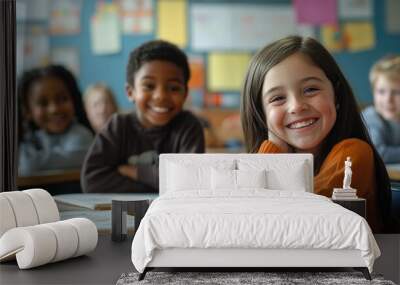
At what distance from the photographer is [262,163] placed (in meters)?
6.18

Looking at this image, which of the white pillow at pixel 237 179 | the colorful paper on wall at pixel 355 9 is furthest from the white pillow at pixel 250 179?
the colorful paper on wall at pixel 355 9

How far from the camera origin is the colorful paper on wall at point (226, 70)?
22.0 feet

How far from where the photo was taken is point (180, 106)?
6719mm

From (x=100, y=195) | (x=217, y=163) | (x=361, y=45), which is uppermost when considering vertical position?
(x=361, y=45)

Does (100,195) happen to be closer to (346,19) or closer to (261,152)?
(261,152)

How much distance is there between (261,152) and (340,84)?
1.00 metres

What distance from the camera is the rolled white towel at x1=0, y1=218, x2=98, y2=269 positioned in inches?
188

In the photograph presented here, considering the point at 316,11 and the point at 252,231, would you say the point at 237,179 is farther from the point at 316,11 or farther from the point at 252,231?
the point at 316,11

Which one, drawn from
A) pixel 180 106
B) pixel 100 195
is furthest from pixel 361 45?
pixel 100 195

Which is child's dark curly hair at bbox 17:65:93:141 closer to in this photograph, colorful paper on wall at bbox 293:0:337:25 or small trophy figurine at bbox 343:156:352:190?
colorful paper on wall at bbox 293:0:337:25

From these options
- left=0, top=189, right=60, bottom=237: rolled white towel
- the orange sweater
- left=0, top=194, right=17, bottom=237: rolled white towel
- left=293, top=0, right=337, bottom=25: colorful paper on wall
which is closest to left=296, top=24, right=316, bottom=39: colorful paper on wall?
left=293, top=0, right=337, bottom=25: colorful paper on wall

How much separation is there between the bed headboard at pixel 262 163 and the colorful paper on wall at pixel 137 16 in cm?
133

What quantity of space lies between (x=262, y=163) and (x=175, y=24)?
166 cm

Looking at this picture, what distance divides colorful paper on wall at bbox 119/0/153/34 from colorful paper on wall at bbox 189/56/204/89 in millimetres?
530
